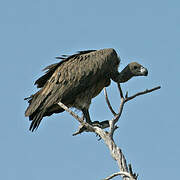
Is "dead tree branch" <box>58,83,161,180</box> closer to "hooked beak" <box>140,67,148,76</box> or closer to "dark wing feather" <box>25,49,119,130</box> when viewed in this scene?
"dark wing feather" <box>25,49,119,130</box>

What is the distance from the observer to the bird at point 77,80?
12609 millimetres

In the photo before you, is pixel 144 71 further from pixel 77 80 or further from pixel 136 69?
pixel 77 80

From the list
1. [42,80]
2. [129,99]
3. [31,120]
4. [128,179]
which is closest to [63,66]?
[42,80]

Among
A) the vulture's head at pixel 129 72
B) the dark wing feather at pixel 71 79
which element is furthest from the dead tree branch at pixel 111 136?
the vulture's head at pixel 129 72

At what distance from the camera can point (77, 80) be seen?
12938 millimetres

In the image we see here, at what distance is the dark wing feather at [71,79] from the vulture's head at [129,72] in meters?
0.22

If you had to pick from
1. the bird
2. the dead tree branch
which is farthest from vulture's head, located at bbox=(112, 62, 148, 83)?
the dead tree branch

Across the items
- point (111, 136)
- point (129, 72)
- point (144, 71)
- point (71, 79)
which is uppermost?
point (71, 79)

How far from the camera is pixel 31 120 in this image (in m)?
12.6

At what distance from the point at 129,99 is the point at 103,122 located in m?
1.38

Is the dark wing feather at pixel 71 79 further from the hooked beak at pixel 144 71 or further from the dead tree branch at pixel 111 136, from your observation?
the dead tree branch at pixel 111 136

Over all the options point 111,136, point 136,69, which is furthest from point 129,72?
point 111,136

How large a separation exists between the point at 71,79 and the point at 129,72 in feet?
4.09

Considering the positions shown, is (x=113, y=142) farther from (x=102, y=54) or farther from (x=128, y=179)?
(x=102, y=54)
